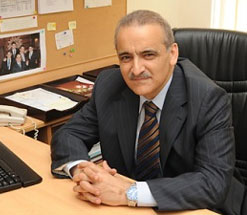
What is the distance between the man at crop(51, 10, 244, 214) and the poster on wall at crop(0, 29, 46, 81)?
2.67ft

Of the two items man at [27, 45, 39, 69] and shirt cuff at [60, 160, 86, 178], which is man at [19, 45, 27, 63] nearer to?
man at [27, 45, 39, 69]

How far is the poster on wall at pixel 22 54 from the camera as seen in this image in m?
2.29

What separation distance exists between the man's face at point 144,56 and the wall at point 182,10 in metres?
1.66

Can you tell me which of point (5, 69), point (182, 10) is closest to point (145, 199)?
point (5, 69)

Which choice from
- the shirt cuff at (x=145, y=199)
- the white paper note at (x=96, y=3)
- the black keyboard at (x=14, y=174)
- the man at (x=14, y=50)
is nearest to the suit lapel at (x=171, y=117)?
the shirt cuff at (x=145, y=199)

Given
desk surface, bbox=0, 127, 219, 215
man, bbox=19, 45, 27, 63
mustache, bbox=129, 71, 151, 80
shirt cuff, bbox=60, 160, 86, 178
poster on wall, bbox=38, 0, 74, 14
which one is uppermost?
poster on wall, bbox=38, 0, 74, 14

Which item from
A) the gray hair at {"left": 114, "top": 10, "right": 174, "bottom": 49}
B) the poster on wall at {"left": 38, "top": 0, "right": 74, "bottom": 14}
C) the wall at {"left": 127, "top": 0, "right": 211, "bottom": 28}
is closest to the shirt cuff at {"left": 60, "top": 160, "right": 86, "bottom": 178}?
the gray hair at {"left": 114, "top": 10, "right": 174, "bottom": 49}

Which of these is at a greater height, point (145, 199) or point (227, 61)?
point (227, 61)

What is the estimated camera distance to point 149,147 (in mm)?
1501

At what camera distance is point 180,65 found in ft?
5.29

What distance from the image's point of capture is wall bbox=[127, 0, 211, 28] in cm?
309

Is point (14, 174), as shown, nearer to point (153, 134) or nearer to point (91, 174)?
point (91, 174)

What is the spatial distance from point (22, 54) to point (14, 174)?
3.65 feet

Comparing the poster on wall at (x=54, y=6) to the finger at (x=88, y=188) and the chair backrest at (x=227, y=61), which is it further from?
the finger at (x=88, y=188)
